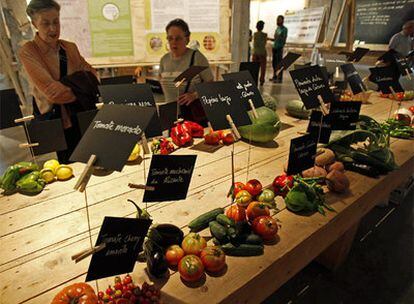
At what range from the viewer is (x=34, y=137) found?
1518mm

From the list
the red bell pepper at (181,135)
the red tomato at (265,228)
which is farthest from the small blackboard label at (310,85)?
the red tomato at (265,228)

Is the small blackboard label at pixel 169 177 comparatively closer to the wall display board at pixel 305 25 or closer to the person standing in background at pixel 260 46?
the wall display board at pixel 305 25

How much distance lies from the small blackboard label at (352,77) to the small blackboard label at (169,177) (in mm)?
1994

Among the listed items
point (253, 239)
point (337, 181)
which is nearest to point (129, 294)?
point (253, 239)

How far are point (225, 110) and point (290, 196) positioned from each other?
0.54 metres

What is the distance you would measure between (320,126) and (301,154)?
1.15 feet

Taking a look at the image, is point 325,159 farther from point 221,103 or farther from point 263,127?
point 221,103

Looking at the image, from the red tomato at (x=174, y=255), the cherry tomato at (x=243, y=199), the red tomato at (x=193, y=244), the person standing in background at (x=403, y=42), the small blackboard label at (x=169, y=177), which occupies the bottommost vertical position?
the red tomato at (x=174, y=255)

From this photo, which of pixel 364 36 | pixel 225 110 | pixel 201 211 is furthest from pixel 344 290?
pixel 364 36

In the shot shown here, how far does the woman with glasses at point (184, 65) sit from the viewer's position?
255 cm

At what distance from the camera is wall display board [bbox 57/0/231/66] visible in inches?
131

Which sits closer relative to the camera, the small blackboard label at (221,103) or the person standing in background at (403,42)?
the small blackboard label at (221,103)

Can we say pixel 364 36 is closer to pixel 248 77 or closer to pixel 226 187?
pixel 248 77

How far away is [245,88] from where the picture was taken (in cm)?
178
